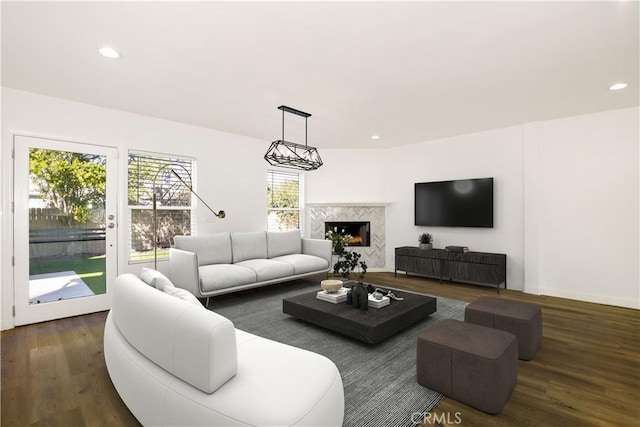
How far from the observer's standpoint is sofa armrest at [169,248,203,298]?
3740 millimetres

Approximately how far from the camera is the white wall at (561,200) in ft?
12.9

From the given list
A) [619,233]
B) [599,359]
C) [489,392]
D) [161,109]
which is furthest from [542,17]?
[161,109]

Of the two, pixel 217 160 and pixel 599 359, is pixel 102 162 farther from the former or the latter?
pixel 599 359

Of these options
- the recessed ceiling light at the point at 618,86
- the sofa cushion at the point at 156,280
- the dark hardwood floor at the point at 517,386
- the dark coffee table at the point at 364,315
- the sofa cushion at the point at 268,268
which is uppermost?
the recessed ceiling light at the point at 618,86

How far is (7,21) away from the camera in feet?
7.00

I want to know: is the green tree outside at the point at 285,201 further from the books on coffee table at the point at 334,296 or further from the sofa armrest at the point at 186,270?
the books on coffee table at the point at 334,296

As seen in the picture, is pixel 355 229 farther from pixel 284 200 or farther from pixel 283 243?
pixel 283 243

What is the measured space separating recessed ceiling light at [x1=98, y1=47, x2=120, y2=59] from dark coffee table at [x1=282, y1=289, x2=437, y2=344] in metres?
2.77

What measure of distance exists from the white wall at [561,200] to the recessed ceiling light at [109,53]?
498cm

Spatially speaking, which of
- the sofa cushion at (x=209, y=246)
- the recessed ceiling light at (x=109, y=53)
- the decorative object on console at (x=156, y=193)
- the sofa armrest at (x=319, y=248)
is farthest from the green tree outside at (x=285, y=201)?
the recessed ceiling light at (x=109, y=53)

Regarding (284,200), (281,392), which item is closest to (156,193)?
(284,200)

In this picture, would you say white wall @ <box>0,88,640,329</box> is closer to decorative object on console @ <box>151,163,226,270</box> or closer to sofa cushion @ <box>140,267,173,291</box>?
decorative object on console @ <box>151,163,226,270</box>

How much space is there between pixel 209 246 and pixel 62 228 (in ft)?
5.53

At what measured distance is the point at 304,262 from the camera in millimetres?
4922
